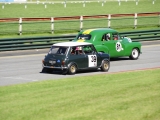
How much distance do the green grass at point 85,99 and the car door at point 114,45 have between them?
265 inches

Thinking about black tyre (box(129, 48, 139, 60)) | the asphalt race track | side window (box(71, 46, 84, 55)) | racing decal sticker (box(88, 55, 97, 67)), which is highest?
side window (box(71, 46, 84, 55))

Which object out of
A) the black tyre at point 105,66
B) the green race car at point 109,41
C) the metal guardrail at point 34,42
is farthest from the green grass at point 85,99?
the metal guardrail at point 34,42

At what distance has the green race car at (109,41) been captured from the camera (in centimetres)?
2569

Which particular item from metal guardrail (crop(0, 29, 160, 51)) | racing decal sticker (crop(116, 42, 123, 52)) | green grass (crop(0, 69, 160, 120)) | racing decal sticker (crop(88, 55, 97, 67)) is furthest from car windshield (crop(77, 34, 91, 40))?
green grass (crop(0, 69, 160, 120))

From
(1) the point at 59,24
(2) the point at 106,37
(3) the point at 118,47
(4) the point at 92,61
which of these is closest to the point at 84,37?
(2) the point at 106,37

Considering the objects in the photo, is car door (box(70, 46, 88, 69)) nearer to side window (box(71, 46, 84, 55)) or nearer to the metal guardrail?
side window (box(71, 46, 84, 55))

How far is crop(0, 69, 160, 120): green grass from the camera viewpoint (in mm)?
13125

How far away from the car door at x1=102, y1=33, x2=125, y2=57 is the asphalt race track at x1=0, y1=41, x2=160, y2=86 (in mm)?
439

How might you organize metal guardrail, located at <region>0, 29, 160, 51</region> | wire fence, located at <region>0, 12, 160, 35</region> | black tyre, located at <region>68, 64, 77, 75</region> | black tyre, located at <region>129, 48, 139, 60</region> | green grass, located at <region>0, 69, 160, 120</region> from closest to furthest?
green grass, located at <region>0, 69, 160, 120</region>
black tyre, located at <region>68, 64, 77, 75</region>
black tyre, located at <region>129, 48, 139, 60</region>
metal guardrail, located at <region>0, 29, 160, 51</region>
wire fence, located at <region>0, 12, 160, 35</region>

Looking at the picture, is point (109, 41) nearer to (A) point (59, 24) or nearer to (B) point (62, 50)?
(B) point (62, 50)

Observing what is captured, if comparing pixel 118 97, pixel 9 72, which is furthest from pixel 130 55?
pixel 118 97

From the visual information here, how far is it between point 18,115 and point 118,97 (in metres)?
3.47

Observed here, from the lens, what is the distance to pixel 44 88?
16.9 metres

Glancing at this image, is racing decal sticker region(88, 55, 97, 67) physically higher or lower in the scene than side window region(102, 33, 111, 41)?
lower
